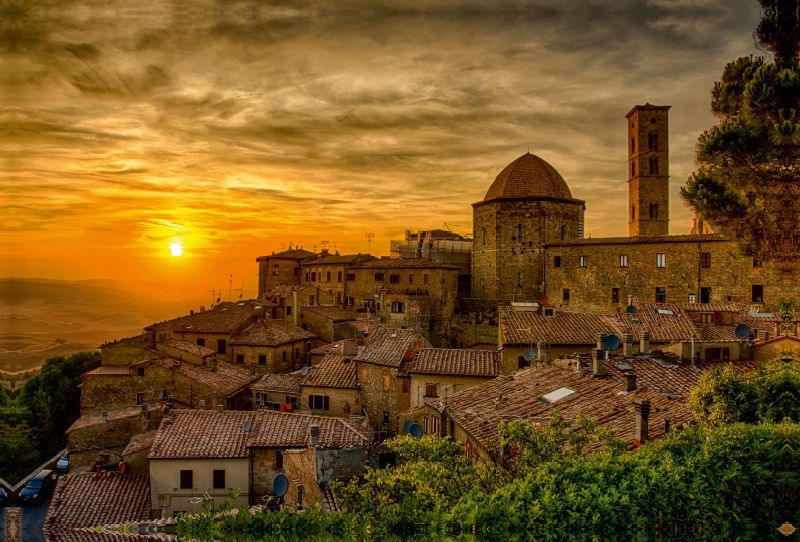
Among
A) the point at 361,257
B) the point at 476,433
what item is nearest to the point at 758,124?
the point at 476,433

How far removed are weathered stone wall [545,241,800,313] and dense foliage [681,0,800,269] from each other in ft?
70.7

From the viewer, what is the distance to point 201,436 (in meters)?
21.6

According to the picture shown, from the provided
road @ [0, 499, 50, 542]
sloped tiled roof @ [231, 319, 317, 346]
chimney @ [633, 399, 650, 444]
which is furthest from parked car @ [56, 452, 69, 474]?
chimney @ [633, 399, 650, 444]

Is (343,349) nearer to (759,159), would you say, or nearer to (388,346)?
(388,346)

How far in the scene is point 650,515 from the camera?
6961mm

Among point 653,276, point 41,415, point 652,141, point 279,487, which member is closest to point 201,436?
point 279,487

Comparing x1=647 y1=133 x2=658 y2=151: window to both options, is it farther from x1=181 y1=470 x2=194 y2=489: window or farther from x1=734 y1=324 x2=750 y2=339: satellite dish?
x1=181 y1=470 x2=194 y2=489: window

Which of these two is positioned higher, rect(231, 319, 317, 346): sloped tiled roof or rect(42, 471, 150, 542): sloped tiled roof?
rect(231, 319, 317, 346): sloped tiled roof

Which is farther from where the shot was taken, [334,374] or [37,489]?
[334,374]

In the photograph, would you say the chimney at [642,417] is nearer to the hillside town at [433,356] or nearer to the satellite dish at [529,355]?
the hillside town at [433,356]

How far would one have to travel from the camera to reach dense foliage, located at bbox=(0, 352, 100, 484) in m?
33.6

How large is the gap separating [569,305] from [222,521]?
128 ft

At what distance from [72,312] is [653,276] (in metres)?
48.3

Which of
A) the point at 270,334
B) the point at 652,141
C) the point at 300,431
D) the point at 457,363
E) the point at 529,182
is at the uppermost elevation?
the point at 652,141
